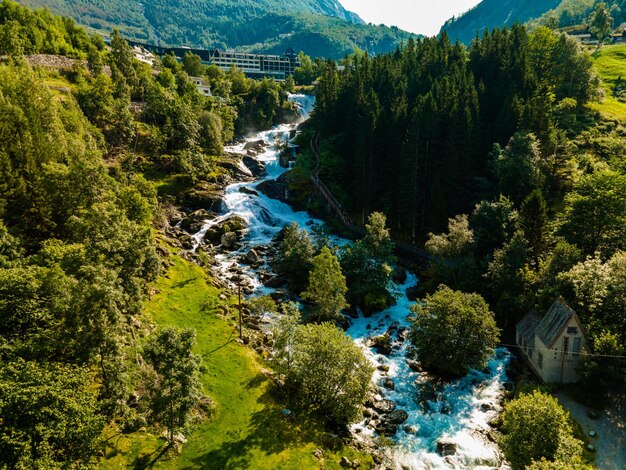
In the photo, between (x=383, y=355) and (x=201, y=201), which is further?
(x=201, y=201)

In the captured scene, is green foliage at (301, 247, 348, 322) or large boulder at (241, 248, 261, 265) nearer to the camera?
green foliage at (301, 247, 348, 322)

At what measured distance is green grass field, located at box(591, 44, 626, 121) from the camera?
9912 centimetres

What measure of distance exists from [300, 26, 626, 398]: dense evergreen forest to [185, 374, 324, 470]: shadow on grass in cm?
2685

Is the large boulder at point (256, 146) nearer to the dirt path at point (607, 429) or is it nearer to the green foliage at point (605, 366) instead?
the green foliage at point (605, 366)

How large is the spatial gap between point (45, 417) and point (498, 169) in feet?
216

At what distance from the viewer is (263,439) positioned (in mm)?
34375

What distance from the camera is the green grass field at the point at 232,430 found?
30969mm

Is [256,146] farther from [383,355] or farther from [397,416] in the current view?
[397,416]

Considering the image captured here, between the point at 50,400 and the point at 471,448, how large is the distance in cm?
3221

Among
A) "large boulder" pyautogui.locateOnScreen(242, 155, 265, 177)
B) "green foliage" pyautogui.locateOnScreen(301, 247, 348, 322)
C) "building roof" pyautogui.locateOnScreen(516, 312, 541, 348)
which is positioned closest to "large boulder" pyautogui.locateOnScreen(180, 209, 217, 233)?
"large boulder" pyautogui.locateOnScreen(242, 155, 265, 177)

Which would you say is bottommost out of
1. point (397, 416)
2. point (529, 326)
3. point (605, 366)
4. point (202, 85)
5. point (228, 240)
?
point (397, 416)

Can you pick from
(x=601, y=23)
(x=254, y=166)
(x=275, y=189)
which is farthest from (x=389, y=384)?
(x=601, y=23)

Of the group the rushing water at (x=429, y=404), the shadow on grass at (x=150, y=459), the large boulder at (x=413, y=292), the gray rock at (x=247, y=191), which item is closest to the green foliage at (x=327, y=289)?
the rushing water at (x=429, y=404)

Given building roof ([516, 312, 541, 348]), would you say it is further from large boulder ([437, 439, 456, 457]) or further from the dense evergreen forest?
large boulder ([437, 439, 456, 457])
